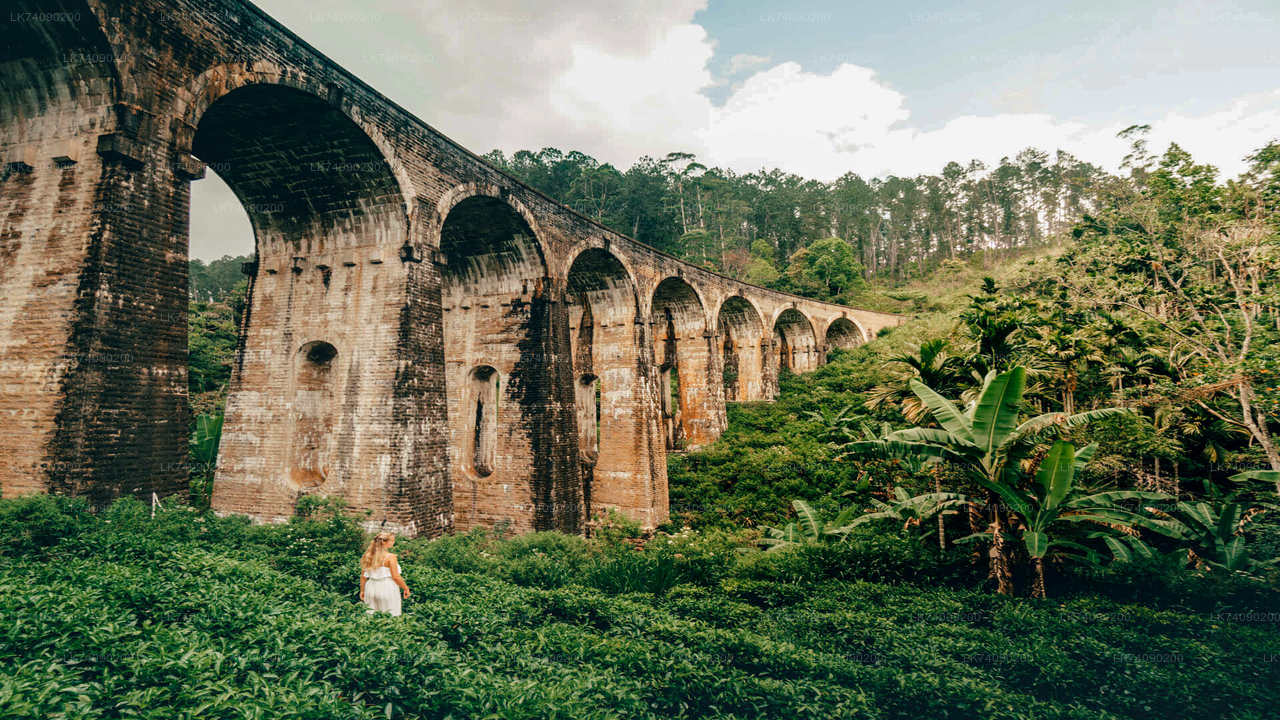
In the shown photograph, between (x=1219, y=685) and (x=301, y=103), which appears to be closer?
(x=1219, y=685)

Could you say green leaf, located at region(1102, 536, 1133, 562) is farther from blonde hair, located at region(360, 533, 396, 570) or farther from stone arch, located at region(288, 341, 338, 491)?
stone arch, located at region(288, 341, 338, 491)

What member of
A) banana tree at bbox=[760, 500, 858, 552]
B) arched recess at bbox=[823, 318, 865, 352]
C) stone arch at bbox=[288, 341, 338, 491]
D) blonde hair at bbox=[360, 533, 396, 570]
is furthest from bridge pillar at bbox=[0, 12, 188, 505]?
arched recess at bbox=[823, 318, 865, 352]

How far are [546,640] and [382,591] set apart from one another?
1.63 meters

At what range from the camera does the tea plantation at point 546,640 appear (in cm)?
307

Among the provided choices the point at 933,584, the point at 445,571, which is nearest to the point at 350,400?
the point at 445,571

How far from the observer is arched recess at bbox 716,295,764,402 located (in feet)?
88.0

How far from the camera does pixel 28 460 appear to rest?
563 cm

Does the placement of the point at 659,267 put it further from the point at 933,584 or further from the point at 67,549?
the point at 67,549

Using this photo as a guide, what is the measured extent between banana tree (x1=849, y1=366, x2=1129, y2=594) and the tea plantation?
103 centimetres

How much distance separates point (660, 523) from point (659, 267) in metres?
8.09

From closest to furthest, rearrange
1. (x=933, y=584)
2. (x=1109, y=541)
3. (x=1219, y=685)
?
1. (x=1219, y=685)
2. (x=1109, y=541)
3. (x=933, y=584)

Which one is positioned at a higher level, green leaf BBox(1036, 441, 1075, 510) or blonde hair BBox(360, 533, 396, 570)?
green leaf BBox(1036, 441, 1075, 510)

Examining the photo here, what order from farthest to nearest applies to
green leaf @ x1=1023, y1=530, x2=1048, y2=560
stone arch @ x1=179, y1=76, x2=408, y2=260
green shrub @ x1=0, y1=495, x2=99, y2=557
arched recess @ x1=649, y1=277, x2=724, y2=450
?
arched recess @ x1=649, y1=277, x2=724, y2=450
stone arch @ x1=179, y1=76, x2=408, y2=260
green leaf @ x1=1023, y1=530, x2=1048, y2=560
green shrub @ x1=0, y1=495, x2=99, y2=557

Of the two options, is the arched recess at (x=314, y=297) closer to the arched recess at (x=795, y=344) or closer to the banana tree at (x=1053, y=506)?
the banana tree at (x=1053, y=506)
